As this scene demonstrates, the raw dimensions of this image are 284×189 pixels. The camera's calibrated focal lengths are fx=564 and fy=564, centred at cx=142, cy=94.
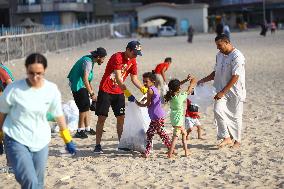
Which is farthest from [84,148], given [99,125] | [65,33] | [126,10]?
[126,10]

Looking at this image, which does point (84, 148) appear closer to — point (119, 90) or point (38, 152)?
point (119, 90)

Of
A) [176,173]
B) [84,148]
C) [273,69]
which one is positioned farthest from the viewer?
[273,69]

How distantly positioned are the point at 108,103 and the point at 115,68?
56 centimetres

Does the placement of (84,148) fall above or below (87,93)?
below

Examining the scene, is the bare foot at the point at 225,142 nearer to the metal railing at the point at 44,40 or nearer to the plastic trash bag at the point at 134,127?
the plastic trash bag at the point at 134,127

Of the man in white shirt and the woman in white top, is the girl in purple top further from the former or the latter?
the woman in white top

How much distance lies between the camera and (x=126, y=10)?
78.3 m

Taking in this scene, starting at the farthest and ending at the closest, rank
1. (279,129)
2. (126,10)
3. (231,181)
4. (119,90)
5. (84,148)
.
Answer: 1. (126,10)
2. (279,129)
3. (84,148)
4. (119,90)
5. (231,181)

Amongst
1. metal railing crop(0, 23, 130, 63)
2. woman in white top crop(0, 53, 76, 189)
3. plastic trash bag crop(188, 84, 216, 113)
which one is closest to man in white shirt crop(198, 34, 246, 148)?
plastic trash bag crop(188, 84, 216, 113)

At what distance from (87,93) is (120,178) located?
2.85 metres

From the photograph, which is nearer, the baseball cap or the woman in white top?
the woman in white top

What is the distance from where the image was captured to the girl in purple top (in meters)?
7.32

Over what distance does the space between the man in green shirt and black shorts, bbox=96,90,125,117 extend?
32.9 inches

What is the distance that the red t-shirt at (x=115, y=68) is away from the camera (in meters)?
7.45
